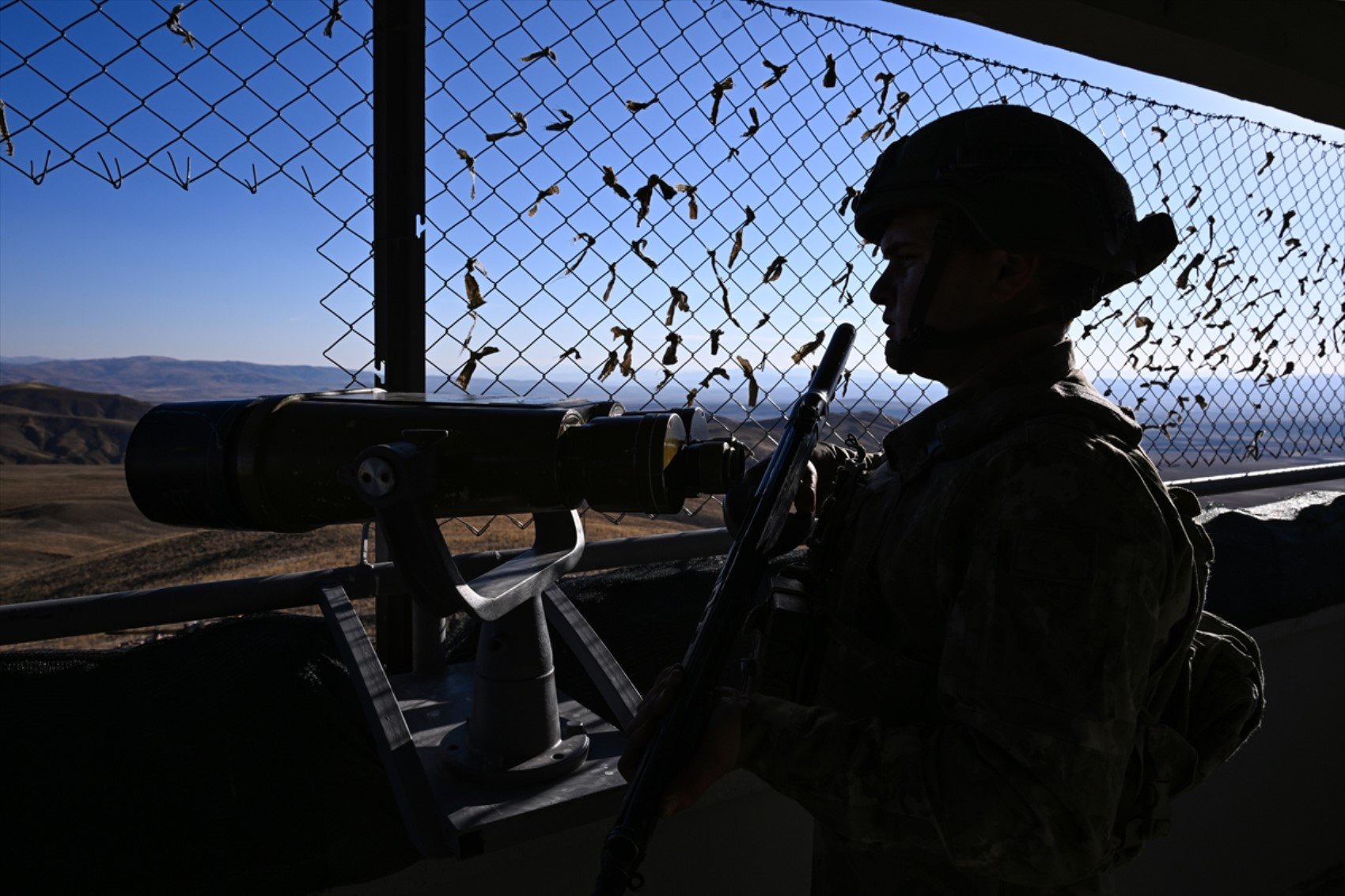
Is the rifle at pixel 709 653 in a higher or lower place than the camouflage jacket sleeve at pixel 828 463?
lower

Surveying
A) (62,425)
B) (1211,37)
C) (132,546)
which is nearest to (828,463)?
(1211,37)

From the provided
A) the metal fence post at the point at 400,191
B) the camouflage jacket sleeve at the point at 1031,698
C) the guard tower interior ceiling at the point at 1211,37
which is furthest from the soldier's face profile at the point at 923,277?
the guard tower interior ceiling at the point at 1211,37

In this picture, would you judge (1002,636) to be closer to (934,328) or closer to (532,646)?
(934,328)

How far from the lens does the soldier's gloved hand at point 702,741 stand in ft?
3.33

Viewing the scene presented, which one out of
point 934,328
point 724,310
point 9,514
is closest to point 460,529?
point 724,310

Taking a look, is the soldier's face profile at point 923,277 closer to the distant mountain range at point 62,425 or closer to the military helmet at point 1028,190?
the military helmet at point 1028,190

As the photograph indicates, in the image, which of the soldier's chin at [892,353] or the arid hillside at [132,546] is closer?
the soldier's chin at [892,353]

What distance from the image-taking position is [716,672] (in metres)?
1.06

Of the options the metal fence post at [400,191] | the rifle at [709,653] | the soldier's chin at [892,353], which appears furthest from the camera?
the metal fence post at [400,191]

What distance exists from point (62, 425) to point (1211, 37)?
1725 centimetres

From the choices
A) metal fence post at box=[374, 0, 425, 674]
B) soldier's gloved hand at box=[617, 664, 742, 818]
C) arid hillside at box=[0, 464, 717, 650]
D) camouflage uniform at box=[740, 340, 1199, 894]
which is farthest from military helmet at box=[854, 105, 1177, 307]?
arid hillside at box=[0, 464, 717, 650]

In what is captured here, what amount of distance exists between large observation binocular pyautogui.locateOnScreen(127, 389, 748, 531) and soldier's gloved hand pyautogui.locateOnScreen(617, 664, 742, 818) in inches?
11.5

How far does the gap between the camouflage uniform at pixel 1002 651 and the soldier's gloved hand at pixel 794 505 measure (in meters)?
0.25

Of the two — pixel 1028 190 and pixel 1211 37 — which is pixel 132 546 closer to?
pixel 1028 190
